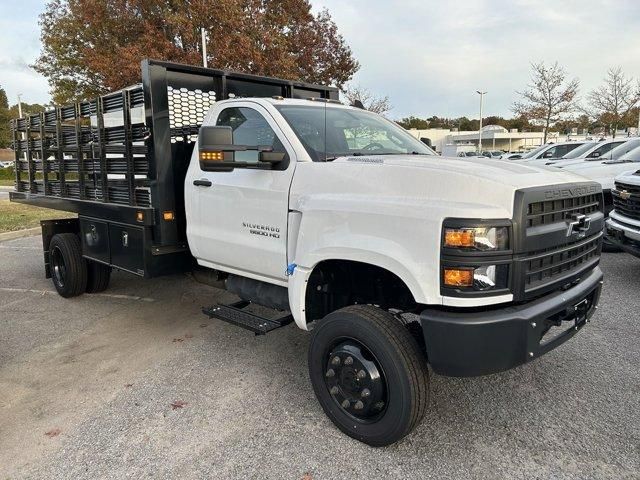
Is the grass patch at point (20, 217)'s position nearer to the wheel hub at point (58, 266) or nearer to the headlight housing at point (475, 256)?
the wheel hub at point (58, 266)

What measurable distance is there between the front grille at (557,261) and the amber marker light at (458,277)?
1.16 feet

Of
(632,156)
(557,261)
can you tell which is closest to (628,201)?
(557,261)

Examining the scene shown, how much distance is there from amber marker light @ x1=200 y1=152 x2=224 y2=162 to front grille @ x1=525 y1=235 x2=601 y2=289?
6.61 feet

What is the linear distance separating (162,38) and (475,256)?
1560 cm

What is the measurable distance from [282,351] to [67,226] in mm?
3568

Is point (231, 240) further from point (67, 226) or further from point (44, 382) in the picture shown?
point (67, 226)

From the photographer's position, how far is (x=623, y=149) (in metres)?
10.3

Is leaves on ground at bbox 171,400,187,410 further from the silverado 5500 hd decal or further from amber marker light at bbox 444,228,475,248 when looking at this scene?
amber marker light at bbox 444,228,475,248

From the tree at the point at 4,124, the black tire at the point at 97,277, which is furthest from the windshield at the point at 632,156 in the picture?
the tree at the point at 4,124

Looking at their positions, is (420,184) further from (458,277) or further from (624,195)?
(624,195)

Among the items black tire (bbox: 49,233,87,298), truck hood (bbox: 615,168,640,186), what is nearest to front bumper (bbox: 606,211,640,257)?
truck hood (bbox: 615,168,640,186)

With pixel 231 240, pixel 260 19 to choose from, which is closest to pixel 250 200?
pixel 231 240

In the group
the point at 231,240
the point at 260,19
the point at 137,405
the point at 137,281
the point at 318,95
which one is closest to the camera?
the point at 137,405

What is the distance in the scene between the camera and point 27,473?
272 cm
